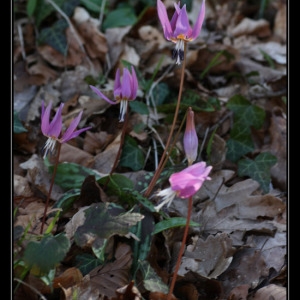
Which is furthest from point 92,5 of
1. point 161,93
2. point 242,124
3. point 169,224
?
point 169,224

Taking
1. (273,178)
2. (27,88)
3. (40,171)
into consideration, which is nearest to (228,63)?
(273,178)

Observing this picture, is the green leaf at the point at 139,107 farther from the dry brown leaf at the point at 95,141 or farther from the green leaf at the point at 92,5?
the green leaf at the point at 92,5

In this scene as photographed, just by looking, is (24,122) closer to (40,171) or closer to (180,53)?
(40,171)

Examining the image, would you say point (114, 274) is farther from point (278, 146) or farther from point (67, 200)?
point (278, 146)

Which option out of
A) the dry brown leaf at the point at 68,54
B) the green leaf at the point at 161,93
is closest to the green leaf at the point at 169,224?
the green leaf at the point at 161,93

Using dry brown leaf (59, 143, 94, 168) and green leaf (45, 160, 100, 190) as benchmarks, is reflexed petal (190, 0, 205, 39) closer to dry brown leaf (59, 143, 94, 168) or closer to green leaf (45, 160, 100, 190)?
green leaf (45, 160, 100, 190)

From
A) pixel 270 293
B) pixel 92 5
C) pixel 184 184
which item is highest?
pixel 184 184

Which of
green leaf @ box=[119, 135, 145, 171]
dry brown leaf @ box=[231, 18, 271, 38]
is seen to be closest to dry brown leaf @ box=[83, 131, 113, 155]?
green leaf @ box=[119, 135, 145, 171]
